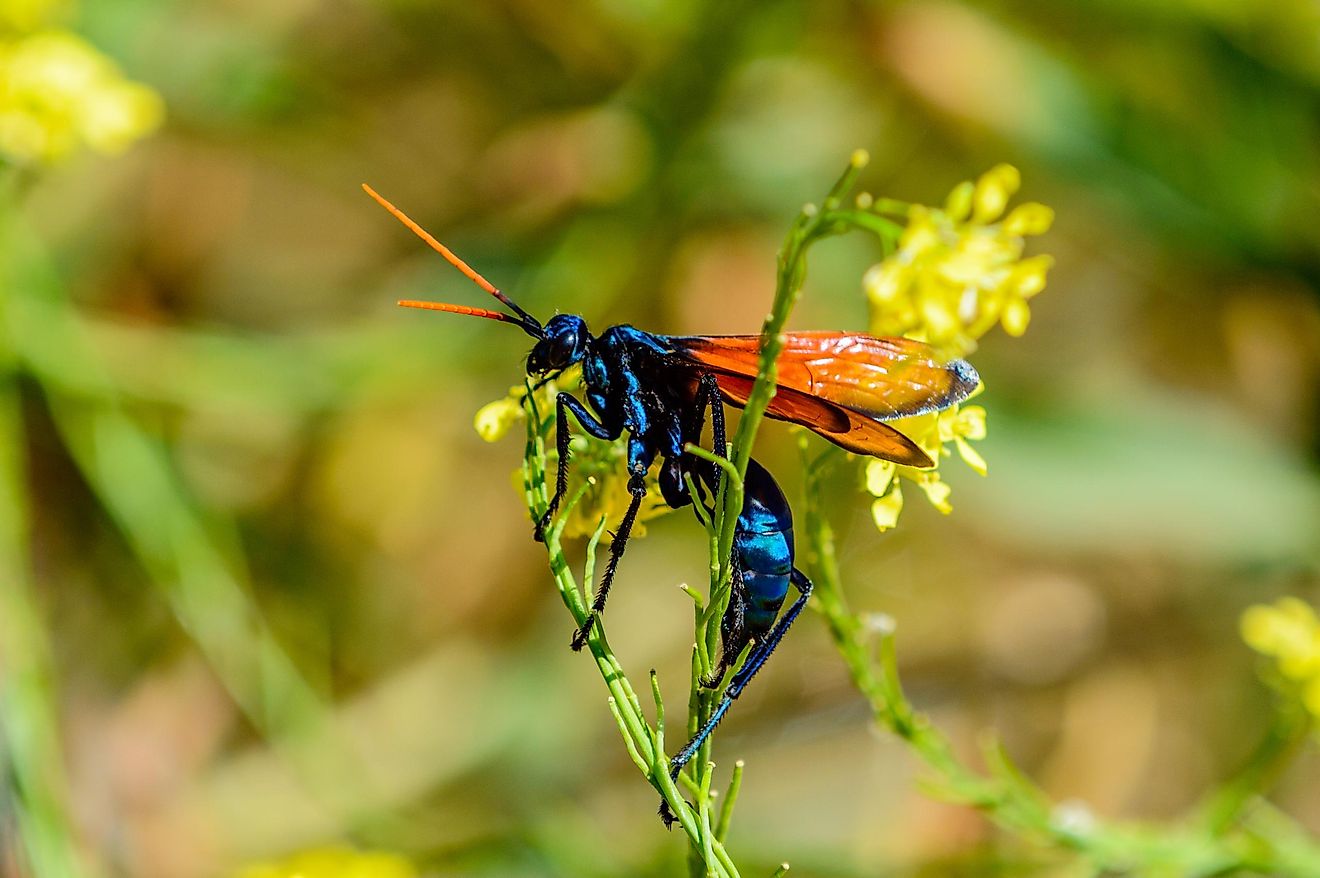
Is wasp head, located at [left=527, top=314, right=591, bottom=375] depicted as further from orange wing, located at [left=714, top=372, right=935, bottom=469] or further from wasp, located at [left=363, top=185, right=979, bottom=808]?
orange wing, located at [left=714, top=372, right=935, bottom=469]

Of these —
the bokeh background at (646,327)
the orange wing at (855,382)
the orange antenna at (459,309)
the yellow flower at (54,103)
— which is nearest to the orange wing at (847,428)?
the orange wing at (855,382)

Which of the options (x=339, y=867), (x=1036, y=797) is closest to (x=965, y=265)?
(x=1036, y=797)

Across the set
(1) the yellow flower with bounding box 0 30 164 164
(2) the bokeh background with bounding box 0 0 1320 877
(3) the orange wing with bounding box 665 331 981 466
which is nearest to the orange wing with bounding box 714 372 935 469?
(3) the orange wing with bounding box 665 331 981 466

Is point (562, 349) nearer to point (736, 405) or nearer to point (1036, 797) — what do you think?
point (736, 405)

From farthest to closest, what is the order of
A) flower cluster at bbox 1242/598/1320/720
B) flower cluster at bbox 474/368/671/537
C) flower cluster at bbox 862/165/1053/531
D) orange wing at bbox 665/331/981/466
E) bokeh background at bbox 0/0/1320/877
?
bokeh background at bbox 0/0/1320/877 < flower cluster at bbox 1242/598/1320/720 < flower cluster at bbox 474/368/671/537 < orange wing at bbox 665/331/981/466 < flower cluster at bbox 862/165/1053/531

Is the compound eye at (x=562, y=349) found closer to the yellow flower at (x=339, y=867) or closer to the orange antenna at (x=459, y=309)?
the orange antenna at (x=459, y=309)

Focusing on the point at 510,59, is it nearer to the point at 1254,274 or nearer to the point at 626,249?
the point at 626,249
